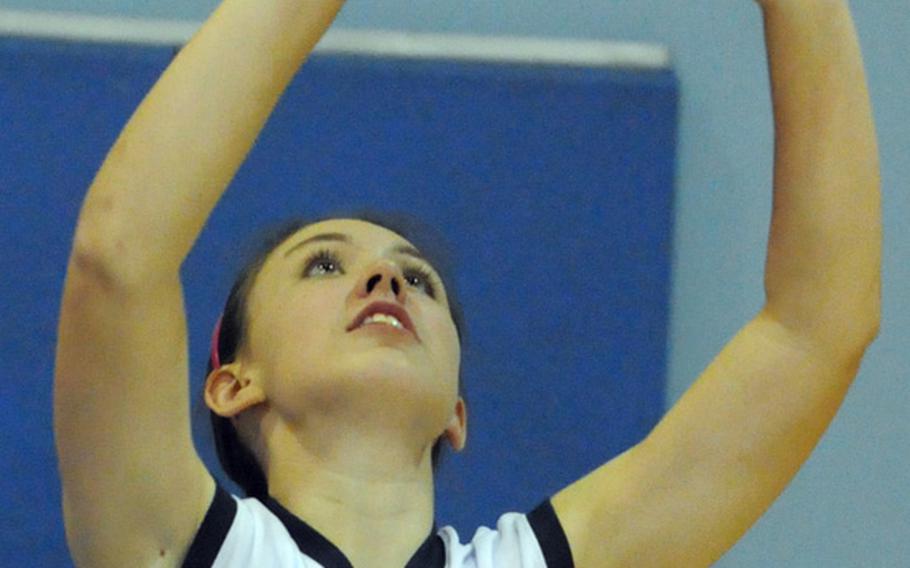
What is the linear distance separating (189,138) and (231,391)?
0.84 ft

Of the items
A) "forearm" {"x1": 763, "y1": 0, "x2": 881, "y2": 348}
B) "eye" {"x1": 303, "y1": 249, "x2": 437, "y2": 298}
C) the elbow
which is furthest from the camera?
"eye" {"x1": 303, "y1": 249, "x2": 437, "y2": 298}

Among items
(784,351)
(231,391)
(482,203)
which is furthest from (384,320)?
(482,203)

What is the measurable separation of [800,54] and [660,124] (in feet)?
1.86

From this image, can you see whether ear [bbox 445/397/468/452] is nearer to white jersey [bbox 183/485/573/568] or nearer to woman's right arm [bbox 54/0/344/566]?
white jersey [bbox 183/485/573/568]

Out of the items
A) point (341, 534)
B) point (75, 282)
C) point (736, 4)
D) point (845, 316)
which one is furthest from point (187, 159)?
point (736, 4)

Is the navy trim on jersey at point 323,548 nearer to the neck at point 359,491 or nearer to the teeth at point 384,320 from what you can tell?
the neck at point 359,491

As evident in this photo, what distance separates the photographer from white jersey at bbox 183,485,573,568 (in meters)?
0.77

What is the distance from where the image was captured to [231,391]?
92 centimetres

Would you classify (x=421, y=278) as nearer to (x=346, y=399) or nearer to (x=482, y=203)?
(x=346, y=399)

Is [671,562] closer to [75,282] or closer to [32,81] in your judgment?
[75,282]

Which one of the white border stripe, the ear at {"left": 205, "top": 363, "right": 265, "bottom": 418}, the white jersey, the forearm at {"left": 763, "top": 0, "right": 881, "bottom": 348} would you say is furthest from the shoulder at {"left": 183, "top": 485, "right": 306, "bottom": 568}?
the white border stripe

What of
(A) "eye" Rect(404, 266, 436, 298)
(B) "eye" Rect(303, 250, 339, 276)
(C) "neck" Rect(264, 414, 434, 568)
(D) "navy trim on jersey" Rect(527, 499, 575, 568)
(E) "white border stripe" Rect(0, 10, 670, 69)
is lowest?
(D) "navy trim on jersey" Rect(527, 499, 575, 568)

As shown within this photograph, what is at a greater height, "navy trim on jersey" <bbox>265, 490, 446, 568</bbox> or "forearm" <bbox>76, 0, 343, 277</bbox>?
"forearm" <bbox>76, 0, 343, 277</bbox>

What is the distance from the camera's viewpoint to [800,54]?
2.64ft
